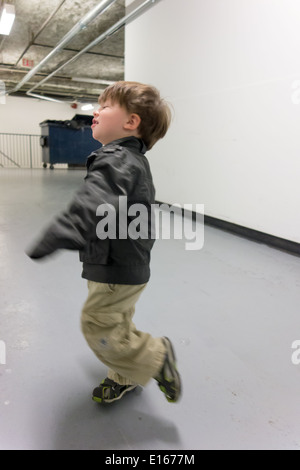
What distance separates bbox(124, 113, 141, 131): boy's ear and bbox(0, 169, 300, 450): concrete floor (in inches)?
14.0

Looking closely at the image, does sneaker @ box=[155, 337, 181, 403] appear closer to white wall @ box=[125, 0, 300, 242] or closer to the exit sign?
white wall @ box=[125, 0, 300, 242]

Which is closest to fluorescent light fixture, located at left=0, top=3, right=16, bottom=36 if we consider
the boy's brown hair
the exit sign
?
the exit sign

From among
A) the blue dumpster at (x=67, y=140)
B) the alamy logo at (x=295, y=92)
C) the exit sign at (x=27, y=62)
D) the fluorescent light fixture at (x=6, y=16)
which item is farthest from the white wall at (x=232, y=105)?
the blue dumpster at (x=67, y=140)

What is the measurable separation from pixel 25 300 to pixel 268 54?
7.03 feet

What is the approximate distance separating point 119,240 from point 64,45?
210 inches

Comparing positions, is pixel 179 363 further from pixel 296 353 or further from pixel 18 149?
pixel 18 149

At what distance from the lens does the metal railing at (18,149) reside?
10367mm

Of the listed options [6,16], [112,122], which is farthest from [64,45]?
[112,122]

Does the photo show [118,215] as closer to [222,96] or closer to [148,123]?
[148,123]

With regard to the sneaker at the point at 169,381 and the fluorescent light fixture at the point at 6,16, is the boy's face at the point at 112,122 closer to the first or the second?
the sneaker at the point at 169,381

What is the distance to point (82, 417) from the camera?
2.36 feet

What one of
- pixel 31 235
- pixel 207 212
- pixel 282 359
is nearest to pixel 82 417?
pixel 282 359

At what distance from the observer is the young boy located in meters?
0.60

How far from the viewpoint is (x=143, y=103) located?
721mm
